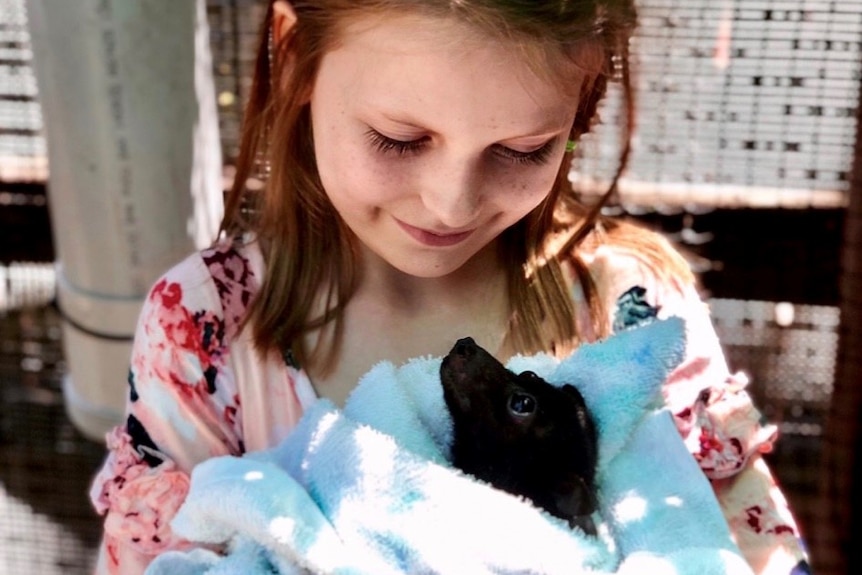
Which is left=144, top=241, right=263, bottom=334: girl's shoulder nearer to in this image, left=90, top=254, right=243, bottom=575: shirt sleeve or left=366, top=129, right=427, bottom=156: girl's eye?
left=90, top=254, right=243, bottom=575: shirt sleeve

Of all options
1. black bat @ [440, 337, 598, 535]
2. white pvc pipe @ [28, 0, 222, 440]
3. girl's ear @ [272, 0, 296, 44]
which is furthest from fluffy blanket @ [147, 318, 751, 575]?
white pvc pipe @ [28, 0, 222, 440]

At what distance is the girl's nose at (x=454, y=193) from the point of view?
570 millimetres

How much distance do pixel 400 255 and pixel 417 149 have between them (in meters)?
0.09

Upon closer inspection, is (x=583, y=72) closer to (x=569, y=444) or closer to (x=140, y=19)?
(x=569, y=444)

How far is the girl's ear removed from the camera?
674mm

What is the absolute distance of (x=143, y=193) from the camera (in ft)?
3.17

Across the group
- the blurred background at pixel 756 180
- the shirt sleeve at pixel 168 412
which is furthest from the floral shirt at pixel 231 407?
the blurred background at pixel 756 180

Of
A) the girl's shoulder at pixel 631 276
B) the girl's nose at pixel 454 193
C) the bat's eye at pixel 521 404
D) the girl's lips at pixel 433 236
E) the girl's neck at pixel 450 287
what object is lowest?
the girl's shoulder at pixel 631 276

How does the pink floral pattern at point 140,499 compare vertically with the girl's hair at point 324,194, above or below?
below

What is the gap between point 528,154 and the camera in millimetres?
591

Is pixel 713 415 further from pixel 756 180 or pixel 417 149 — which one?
pixel 756 180

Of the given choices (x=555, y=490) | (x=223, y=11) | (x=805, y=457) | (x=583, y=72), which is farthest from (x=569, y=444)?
(x=805, y=457)

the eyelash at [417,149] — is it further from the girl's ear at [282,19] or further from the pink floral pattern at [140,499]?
the pink floral pattern at [140,499]

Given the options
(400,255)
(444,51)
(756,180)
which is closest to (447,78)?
(444,51)
